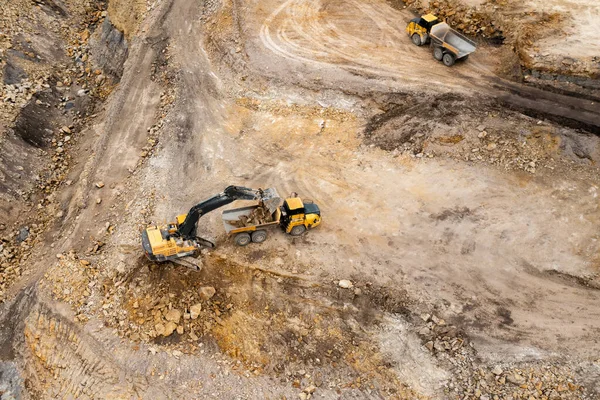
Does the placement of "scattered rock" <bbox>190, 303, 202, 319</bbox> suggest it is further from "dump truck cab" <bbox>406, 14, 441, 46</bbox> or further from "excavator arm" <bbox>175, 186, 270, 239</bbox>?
"dump truck cab" <bbox>406, 14, 441, 46</bbox>

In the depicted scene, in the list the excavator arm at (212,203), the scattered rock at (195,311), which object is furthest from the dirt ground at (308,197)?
the excavator arm at (212,203)

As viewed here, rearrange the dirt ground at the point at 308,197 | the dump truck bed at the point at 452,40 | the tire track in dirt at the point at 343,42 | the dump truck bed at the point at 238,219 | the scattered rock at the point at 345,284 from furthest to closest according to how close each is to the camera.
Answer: the tire track in dirt at the point at 343,42 → the dump truck bed at the point at 452,40 → the dump truck bed at the point at 238,219 → the scattered rock at the point at 345,284 → the dirt ground at the point at 308,197

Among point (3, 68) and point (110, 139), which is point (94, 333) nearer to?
point (110, 139)

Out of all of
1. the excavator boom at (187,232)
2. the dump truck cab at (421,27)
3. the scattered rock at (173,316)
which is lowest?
the scattered rock at (173,316)

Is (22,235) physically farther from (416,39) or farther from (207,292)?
(416,39)

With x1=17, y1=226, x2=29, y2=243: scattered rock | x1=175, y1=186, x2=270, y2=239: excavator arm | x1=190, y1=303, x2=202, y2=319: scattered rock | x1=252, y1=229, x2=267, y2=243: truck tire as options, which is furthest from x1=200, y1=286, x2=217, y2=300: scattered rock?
x1=17, y1=226, x2=29, y2=243: scattered rock

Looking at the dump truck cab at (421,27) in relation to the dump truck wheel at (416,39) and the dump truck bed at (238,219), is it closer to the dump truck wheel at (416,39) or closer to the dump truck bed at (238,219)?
the dump truck wheel at (416,39)
